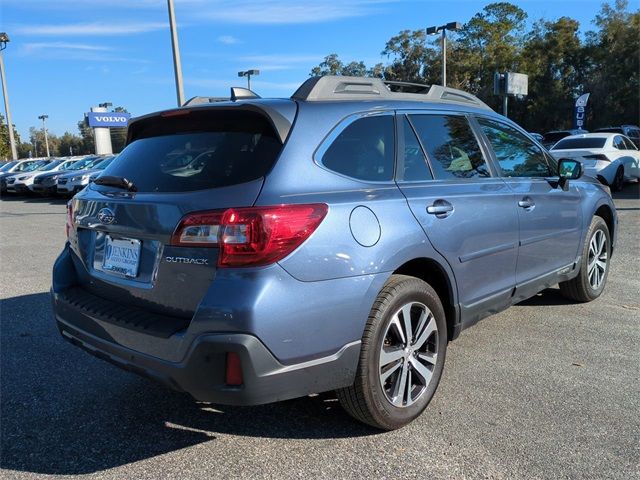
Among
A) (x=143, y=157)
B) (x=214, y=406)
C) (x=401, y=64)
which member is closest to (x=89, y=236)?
(x=143, y=157)

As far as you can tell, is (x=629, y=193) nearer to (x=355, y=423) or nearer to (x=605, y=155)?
(x=605, y=155)

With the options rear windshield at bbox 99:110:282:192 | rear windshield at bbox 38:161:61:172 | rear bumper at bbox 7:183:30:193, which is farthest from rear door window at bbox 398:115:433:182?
rear windshield at bbox 38:161:61:172

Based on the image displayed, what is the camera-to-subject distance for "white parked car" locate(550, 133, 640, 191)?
1396 cm

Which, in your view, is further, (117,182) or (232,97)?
(232,97)

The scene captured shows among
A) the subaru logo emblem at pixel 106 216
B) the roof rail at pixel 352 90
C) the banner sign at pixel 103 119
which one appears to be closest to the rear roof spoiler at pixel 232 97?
the roof rail at pixel 352 90

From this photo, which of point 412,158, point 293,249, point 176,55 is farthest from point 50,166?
point 293,249

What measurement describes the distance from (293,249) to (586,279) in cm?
378

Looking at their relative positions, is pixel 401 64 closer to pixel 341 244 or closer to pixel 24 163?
pixel 24 163

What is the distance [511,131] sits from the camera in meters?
4.45

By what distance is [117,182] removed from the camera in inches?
→ 123

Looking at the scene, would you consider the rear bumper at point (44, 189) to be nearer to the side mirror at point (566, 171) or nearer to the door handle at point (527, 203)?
the side mirror at point (566, 171)

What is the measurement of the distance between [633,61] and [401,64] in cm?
2462

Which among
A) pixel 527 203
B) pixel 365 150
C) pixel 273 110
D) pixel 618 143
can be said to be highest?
pixel 273 110

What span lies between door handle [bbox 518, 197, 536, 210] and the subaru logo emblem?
2777 millimetres
